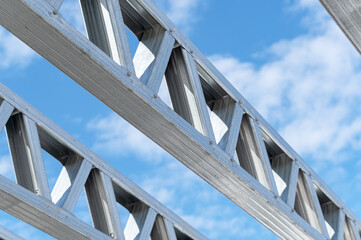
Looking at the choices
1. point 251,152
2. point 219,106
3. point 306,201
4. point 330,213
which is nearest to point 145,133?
point 219,106

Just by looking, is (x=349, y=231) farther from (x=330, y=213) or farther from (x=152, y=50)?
(x=152, y=50)

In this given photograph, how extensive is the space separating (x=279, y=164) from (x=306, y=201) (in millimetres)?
762

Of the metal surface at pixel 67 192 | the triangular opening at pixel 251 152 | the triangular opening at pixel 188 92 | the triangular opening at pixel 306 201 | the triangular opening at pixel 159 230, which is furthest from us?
the triangular opening at pixel 159 230

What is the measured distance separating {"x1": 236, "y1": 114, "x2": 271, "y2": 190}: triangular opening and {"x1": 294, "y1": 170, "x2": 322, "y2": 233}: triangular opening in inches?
49.3

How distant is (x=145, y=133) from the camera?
19.8 feet

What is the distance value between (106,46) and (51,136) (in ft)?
7.98

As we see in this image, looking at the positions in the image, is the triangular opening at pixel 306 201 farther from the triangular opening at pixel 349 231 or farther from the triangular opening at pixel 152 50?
the triangular opening at pixel 152 50

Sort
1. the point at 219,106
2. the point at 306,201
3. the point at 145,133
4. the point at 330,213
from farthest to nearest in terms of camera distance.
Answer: the point at 330,213 → the point at 306,201 → the point at 219,106 → the point at 145,133

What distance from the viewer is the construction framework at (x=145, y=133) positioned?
530 cm

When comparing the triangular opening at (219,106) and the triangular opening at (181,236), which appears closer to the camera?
the triangular opening at (219,106)

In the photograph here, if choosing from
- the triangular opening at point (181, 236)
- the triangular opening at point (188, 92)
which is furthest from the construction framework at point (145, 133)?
the triangular opening at point (181, 236)

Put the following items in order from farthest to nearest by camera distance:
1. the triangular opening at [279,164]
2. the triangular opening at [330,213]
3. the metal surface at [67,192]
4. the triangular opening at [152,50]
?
the triangular opening at [330,213], the triangular opening at [279,164], the metal surface at [67,192], the triangular opening at [152,50]

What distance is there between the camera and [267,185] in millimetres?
7617

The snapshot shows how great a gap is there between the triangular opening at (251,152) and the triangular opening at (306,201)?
1252mm
